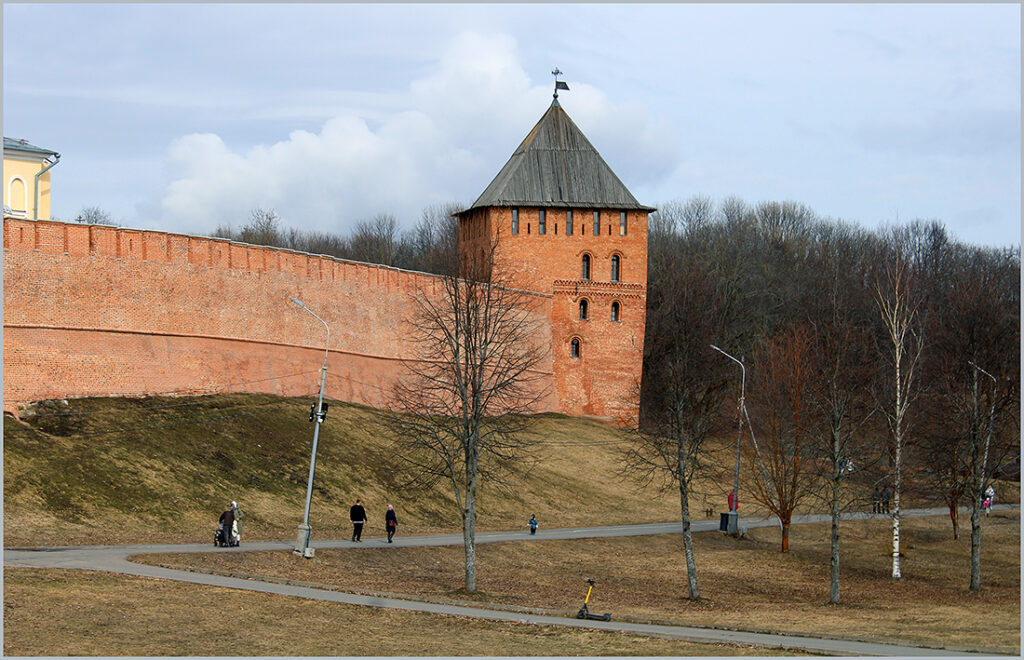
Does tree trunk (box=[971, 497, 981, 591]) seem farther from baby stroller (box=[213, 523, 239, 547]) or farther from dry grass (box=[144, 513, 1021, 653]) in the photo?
baby stroller (box=[213, 523, 239, 547])

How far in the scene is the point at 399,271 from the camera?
158 feet

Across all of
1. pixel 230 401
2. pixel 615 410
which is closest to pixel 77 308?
pixel 230 401

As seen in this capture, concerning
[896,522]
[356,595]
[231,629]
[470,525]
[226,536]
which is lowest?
[356,595]

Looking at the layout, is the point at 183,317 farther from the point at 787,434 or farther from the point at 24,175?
the point at 787,434

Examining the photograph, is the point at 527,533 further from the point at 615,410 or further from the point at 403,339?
the point at 615,410

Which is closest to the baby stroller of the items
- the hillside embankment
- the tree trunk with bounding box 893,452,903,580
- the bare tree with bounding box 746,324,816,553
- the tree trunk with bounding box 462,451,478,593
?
the hillside embankment

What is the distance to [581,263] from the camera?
5694 cm

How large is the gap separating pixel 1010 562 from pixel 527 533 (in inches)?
549

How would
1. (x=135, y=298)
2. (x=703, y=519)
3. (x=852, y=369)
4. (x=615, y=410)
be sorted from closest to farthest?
(x=852, y=369)
(x=135, y=298)
(x=703, y=519)
(x=615, y=410)

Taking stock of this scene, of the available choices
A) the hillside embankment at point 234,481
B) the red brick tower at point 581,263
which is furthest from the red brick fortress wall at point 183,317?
the red brick tower at point 581,263

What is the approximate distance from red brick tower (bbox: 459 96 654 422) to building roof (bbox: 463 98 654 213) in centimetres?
6

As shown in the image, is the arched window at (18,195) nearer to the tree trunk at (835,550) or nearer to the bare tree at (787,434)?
the bare tree at (787,434)

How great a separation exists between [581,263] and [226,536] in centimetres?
3146

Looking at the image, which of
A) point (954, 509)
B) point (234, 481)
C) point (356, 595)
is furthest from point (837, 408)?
point (234, 481)
